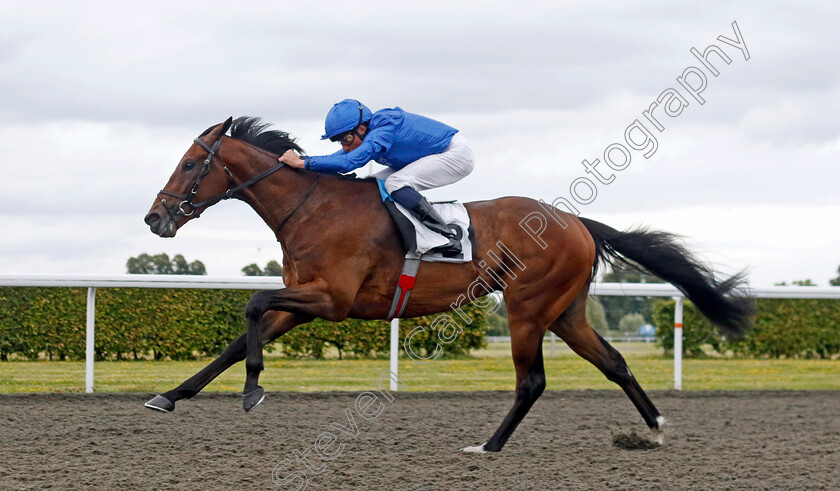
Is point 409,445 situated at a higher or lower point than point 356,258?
lower

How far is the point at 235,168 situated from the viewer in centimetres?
479

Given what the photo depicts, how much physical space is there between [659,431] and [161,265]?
6032mm

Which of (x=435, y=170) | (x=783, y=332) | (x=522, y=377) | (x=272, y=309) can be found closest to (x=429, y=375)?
(x=522, y=377)

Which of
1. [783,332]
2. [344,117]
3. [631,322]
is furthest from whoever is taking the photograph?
[631,322]

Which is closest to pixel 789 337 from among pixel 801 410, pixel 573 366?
pixel 573 366

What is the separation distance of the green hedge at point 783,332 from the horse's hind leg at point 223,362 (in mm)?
8444

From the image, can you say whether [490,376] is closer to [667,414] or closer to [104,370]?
[667,414]

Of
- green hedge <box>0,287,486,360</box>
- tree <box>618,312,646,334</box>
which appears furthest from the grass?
tree <box>618,312,646,334</box>

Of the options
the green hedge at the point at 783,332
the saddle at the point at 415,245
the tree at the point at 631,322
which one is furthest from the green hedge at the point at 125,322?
the green hedge at the point at 783,332

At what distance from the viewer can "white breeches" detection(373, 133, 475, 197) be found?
4.86 m

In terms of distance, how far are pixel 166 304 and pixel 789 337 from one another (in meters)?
8.58

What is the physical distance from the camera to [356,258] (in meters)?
4.66

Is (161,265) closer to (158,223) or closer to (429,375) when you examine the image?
(429,375)

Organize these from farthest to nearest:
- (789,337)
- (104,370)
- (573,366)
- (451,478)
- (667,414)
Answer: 1. (789,337)
2. (573,366)
3. (104,370)
4. (667,414)
5. (451,478)
